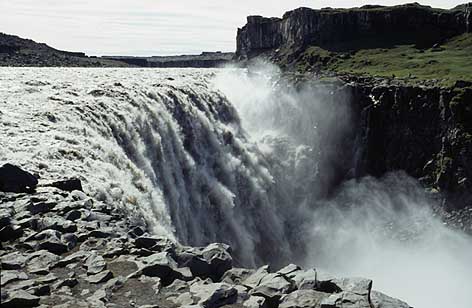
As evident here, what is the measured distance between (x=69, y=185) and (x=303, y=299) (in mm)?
12965

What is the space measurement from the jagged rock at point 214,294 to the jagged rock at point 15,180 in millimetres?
10118

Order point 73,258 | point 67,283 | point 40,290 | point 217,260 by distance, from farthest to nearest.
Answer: point 217,260 < point 73,258 < point 67,283 < point 40,290

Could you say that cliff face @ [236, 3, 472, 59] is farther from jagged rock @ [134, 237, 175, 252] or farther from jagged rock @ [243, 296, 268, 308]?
jagged rock @ [243, 296, 268, 308]

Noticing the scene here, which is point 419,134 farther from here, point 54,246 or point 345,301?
point 54,246

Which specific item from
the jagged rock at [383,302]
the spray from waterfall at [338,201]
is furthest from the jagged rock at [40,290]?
the spray from waterfall at [338,201]

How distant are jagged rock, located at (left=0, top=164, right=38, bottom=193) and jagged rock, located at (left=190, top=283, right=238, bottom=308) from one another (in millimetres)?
10118

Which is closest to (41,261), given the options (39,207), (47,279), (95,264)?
(47,279)

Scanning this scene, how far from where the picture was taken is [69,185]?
71.5 feet

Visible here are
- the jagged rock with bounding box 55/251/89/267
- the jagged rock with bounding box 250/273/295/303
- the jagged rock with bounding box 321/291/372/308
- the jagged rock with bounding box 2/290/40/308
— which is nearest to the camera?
the jagged rock with bounding box 2/290/40/308

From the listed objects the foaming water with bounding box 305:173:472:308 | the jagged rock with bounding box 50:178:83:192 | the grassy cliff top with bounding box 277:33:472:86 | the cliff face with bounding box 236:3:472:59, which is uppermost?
the cliff face with bounding box 236:3:472:59

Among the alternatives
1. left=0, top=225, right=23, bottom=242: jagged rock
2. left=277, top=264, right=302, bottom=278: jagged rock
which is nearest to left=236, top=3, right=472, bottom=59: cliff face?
left=277, top=264, right=302, bottom=278: jagged rock

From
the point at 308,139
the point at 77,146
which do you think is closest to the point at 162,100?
the point at 77,146

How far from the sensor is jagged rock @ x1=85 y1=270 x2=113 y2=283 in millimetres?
14438

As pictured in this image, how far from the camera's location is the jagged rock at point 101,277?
14438mm
